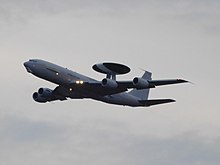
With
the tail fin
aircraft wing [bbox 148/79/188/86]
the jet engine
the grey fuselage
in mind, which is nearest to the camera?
aircraft wing [bbox 148/79/188/86]

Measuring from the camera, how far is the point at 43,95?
141125 millimetres

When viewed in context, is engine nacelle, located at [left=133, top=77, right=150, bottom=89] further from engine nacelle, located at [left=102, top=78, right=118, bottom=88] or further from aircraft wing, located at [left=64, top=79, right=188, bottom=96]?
engine nacelle, located at [left=102, top=78, right=118, bottom=88]

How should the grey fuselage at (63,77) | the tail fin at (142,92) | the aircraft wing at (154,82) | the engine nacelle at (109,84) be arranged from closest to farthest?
the aircraft wing at (154,82) < the grey fuselage at (63,77) < the engine nacelle at (109,84) < the tail fin at (142,92)

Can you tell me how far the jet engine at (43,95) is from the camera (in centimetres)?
14062

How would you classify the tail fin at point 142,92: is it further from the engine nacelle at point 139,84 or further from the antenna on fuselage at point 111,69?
the engine nacelle at point 139,84

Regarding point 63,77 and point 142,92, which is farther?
point 142,92

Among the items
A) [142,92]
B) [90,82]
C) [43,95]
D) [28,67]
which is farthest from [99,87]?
[142,92]

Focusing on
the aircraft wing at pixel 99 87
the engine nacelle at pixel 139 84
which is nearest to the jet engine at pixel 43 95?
the aircraft wing at pixel 99 87

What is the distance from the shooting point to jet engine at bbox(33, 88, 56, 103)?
5536 inches

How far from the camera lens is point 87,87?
132 m

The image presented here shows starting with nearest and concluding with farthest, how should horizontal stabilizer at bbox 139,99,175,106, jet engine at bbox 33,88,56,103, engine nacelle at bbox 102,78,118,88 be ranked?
engine nacelle at bbox 102,78,118,88 < horizontal stabilizer at bbox 139,99,175,106 < jet engine at bbox 33,88,56,103

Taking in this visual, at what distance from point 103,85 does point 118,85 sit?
2.03 m

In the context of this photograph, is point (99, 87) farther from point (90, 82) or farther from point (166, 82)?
point (166, 82)

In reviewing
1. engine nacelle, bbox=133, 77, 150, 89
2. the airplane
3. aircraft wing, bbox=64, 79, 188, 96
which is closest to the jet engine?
the airplane
